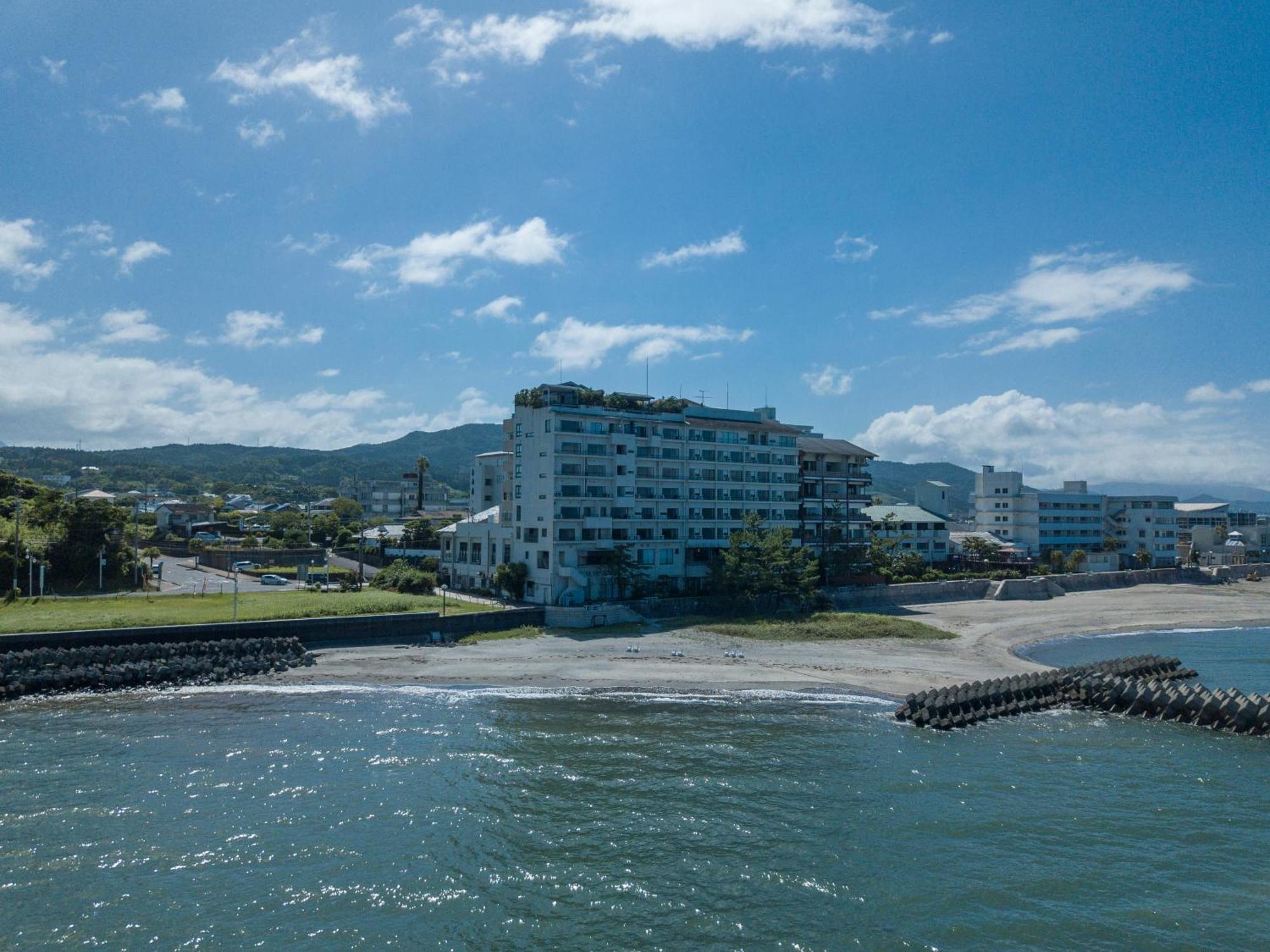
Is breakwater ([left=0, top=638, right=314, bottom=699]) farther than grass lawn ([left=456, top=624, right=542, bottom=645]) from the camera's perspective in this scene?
No

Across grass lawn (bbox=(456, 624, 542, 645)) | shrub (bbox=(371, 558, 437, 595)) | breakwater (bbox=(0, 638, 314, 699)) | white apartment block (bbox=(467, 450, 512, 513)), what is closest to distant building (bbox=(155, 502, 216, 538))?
white apartment block (bbox=(467, 450, 512, 513))

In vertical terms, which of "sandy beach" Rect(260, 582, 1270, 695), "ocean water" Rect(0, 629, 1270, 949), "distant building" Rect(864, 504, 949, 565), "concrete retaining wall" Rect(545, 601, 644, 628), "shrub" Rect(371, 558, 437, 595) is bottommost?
"ocean water" Rect(0, 629, 1270, 949)

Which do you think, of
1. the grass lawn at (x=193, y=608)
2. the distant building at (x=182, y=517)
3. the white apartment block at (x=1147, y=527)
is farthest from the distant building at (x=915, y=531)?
the distant building at (x=182, y=517)

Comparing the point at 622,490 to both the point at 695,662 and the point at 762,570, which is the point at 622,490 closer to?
the point at 762,570

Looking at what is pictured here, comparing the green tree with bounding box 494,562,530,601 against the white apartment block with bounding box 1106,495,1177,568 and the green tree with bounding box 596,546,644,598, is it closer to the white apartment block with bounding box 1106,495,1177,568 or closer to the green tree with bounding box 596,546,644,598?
the green tree with bounding box 596,546,644,598

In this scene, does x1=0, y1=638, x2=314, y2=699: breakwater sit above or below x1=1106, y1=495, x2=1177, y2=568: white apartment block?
below

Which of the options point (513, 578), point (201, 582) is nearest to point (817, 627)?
point (513, 578)
